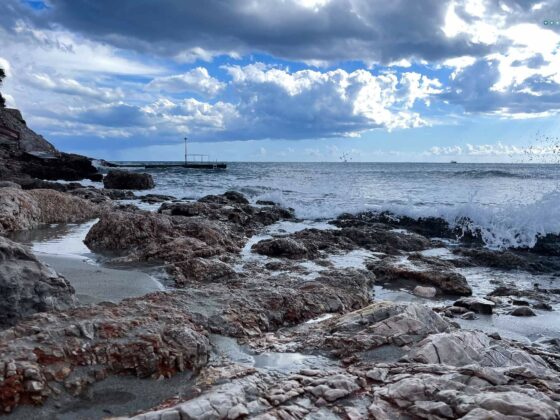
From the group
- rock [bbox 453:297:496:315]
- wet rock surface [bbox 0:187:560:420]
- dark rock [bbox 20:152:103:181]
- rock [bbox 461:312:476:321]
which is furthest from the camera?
dark rock [bbox 20:152:103:181]

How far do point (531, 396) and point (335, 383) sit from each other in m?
1.05

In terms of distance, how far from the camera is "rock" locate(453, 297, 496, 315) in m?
5.63

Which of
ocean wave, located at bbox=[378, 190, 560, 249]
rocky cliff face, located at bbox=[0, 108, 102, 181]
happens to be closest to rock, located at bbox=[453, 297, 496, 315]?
ocean wave, located at bbox=[378, 190, 560, 249]

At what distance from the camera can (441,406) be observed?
2.40m

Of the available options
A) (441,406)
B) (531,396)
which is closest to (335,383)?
(441,406)

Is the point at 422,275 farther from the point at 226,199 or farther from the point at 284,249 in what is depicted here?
the point at 226,199

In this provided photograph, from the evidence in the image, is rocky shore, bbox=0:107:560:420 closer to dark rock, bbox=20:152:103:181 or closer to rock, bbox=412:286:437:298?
rock, bbox=412:286:437:298

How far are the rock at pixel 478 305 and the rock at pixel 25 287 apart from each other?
4.48 meters

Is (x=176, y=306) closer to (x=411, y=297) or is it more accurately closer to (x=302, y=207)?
(x=411, y=297)

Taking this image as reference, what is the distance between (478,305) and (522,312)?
21.6 inches

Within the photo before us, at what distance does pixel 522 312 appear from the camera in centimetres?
570

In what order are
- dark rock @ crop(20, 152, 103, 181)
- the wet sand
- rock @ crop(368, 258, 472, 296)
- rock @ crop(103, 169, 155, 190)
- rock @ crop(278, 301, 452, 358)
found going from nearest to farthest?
rock @ crop(278, 301, 452, 358) < the wet sand < rock @ crop(368, 258, 472, 296) < rock @ crop(103, 169, 155, 190) < dark rock @ crop(20, 152, 103, 181)

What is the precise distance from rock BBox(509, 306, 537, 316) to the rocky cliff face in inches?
1082

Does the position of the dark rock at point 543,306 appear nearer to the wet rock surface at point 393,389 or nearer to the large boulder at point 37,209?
the wet rock surface at point 393,389
